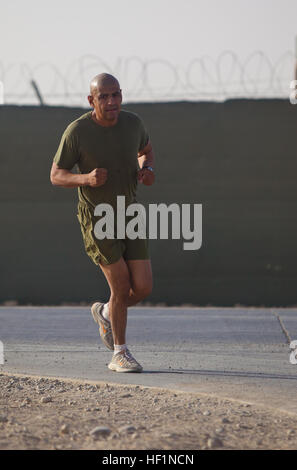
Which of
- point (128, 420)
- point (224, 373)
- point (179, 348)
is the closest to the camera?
point (128, 420)

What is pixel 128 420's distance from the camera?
182 inches

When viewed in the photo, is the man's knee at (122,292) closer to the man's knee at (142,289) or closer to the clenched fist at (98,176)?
the man's knee at (142,289)

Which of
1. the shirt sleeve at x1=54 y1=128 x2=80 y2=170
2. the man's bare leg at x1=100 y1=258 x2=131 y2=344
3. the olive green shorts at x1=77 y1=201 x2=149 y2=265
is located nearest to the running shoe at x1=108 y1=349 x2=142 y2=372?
the man's bare leg at x1=100 y1=258 x2=131 y2=344

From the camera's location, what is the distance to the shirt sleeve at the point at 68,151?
20.4 ft

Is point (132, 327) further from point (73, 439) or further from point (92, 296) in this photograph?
point (73, 439)

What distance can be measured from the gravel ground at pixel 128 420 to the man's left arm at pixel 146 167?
59.3 inches

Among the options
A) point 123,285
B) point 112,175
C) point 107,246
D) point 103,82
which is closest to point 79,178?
point 112,175

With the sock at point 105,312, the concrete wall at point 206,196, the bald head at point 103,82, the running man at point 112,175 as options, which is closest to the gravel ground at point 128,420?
the running man at point 112,175

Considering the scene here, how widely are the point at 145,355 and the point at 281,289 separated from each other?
16.8 ft

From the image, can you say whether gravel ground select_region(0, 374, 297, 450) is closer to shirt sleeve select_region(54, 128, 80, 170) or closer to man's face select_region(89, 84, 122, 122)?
shirt sleeve select_region(54, 128, 80, 170)

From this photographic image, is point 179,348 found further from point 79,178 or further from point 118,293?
point 79,178

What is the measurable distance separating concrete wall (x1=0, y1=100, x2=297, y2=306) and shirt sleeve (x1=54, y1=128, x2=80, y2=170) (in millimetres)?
5974

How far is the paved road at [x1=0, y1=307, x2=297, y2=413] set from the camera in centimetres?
591

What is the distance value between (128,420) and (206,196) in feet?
25.3
